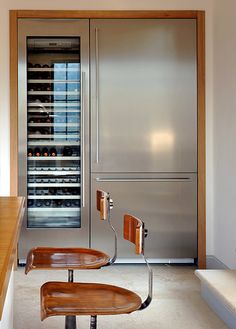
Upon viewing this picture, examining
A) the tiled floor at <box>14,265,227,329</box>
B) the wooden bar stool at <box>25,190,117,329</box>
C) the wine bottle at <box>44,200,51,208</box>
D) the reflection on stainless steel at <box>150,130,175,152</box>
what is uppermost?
the reflection on stainless steel at <box>150,130,175,152</box>

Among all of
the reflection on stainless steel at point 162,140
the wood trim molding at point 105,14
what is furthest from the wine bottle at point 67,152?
the wood trim molding at point 105,14

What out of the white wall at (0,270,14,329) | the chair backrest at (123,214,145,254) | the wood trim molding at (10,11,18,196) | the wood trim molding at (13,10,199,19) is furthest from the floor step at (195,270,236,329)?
the wood trim molding at (13,10,199,19)

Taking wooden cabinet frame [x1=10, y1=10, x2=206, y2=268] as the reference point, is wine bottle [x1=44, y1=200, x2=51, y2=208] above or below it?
below

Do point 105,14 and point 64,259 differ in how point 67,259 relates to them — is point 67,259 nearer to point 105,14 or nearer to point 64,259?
point 64,259

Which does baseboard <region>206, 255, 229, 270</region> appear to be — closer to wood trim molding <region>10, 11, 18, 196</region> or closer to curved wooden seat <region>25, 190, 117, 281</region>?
wood trim molding <region>10, 11, 18, 196</region>

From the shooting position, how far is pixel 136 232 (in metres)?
1.77

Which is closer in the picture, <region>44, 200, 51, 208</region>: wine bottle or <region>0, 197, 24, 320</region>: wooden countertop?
<region>0, 197, 24, 320</region>: wooden countertop

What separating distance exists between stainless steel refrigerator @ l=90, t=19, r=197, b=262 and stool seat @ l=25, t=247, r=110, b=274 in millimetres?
2038

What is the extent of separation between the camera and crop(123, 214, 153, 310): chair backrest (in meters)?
1.74

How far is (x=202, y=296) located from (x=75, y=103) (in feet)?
7.23

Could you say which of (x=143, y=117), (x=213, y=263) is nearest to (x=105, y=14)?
(x=143, y=117)

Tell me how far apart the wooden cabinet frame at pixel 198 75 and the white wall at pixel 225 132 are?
13cm

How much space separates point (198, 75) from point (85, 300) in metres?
3.19

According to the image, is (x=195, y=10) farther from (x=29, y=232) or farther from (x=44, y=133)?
(x=29, y=232)
